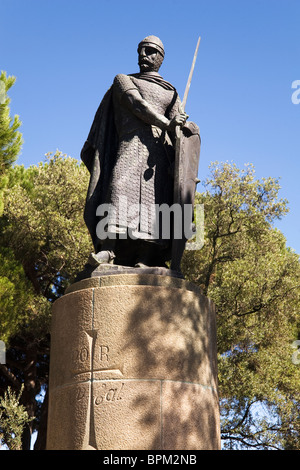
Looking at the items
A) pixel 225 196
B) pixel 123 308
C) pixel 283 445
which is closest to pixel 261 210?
pixel 225 196

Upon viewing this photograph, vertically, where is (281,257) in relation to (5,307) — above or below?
above

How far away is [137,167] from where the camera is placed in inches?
211

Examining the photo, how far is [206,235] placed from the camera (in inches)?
593

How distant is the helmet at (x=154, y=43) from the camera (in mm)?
5793

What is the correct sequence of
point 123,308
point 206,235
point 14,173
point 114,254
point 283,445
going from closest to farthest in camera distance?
1. point 123,308
2. point 114,254
3. point 283,445
4. point 206,235
5. point 14,173

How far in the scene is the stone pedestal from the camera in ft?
13.7

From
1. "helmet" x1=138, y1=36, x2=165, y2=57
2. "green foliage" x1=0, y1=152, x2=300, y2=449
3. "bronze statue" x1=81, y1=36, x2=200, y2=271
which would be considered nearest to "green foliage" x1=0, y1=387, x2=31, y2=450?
"green foliage" x1=0, y1=152, x2=300, y2=449

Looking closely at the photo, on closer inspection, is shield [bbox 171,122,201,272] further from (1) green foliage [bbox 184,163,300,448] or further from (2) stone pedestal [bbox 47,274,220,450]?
(1) green foliage [bbox 184,163,300,448]

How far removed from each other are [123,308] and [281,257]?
1189 cm

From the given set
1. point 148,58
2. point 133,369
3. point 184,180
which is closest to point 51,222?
point 148,58

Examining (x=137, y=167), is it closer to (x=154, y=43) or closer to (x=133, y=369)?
(x=154, y=43)

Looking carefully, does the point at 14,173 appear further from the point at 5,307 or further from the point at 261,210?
the point at 261,210

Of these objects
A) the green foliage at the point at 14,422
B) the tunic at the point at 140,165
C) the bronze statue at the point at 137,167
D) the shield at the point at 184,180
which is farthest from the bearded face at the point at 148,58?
the green foliage at the point at 14,422

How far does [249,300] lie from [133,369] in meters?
10.4
